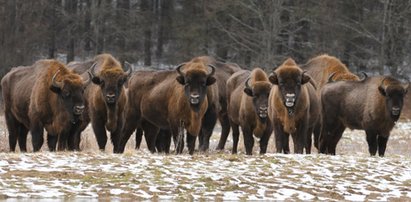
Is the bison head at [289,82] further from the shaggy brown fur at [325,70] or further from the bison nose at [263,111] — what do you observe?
the shaggy brown fur at [325,70]

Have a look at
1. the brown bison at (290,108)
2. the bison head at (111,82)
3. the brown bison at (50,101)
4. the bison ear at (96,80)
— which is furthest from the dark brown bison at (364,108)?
the brown bison at (50,101)

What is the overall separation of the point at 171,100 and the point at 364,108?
15.2ft

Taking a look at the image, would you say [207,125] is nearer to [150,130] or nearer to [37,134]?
[150,130]

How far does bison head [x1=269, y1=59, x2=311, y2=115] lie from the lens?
19844 millimetres

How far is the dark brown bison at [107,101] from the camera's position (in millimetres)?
20234

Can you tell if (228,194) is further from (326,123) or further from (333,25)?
(333,25)

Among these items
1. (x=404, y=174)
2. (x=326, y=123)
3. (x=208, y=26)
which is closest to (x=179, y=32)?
(x=208, y=26)

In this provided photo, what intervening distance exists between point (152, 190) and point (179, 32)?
44.8 meters

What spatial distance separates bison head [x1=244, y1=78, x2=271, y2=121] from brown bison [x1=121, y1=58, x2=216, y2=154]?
1009mm

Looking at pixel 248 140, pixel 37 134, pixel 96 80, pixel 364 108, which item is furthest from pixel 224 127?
pixel 37 134

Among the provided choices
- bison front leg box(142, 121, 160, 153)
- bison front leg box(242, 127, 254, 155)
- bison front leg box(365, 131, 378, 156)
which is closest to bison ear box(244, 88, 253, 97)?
bison front leg box(242, 127, 254, 155)

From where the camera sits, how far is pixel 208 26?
57875 millimetres

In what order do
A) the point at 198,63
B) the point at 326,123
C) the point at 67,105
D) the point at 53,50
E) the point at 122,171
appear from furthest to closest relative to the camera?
the point at 53,50 → the point at 326,123 → the point at 198,63 → the point at 67,105 → the point at 122,171

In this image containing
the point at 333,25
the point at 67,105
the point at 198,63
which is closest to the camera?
the point at 67,105
